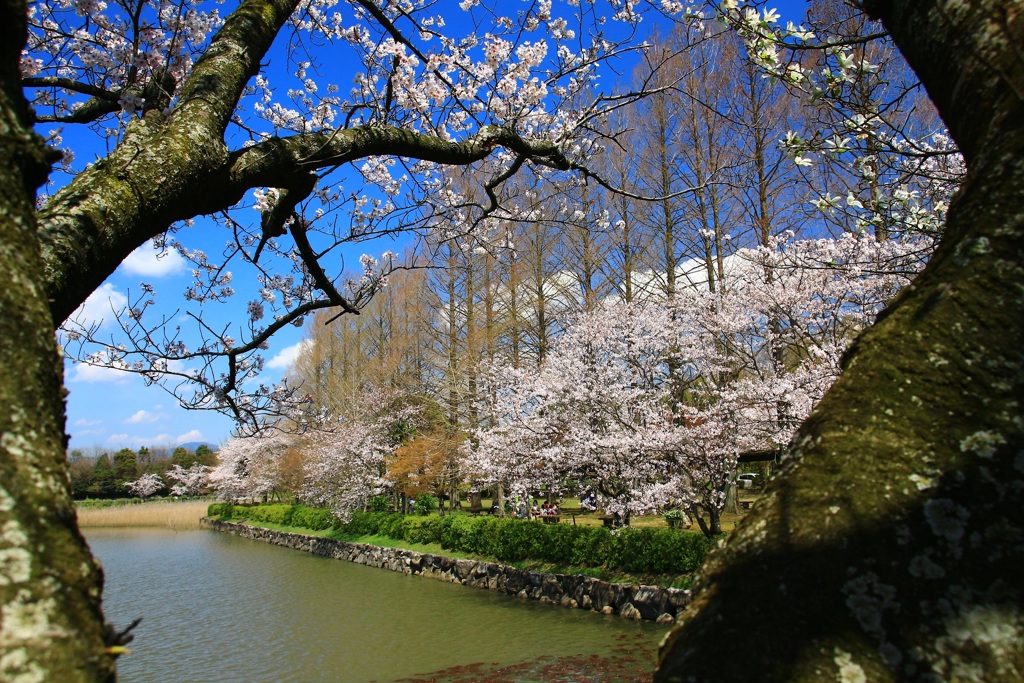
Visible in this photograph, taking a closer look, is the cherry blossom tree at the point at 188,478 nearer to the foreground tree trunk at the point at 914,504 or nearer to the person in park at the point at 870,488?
the person in park at the point at 870,488

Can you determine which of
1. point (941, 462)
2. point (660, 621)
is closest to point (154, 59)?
point (941, 462)

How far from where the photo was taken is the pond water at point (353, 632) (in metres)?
7.96

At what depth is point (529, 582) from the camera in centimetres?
1216

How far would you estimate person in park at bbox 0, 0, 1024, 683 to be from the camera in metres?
0.70

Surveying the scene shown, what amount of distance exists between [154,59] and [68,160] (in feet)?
4.46

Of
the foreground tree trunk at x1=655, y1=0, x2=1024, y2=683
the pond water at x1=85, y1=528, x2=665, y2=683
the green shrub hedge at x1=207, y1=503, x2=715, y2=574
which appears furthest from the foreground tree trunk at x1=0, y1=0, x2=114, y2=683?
the green shrub hedge at x1=207, y1=503, x2=715, y2=574

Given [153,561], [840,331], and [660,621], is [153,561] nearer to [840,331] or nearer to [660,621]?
[660,621]

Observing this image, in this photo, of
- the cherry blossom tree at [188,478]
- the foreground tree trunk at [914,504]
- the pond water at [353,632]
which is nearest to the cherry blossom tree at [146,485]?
the cherry blossom tree at [188,478]

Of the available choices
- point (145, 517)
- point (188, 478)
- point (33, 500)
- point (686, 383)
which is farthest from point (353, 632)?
point (188, 478)

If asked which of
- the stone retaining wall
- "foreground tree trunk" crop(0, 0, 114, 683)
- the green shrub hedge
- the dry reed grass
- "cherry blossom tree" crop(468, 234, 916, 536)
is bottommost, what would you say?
the dry reed grass

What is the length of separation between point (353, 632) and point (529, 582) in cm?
359

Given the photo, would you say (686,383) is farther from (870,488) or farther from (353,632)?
(870,488)

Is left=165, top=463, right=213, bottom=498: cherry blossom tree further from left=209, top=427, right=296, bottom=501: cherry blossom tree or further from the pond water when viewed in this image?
the pond water

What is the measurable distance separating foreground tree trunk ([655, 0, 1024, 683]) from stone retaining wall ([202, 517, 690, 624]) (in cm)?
792
